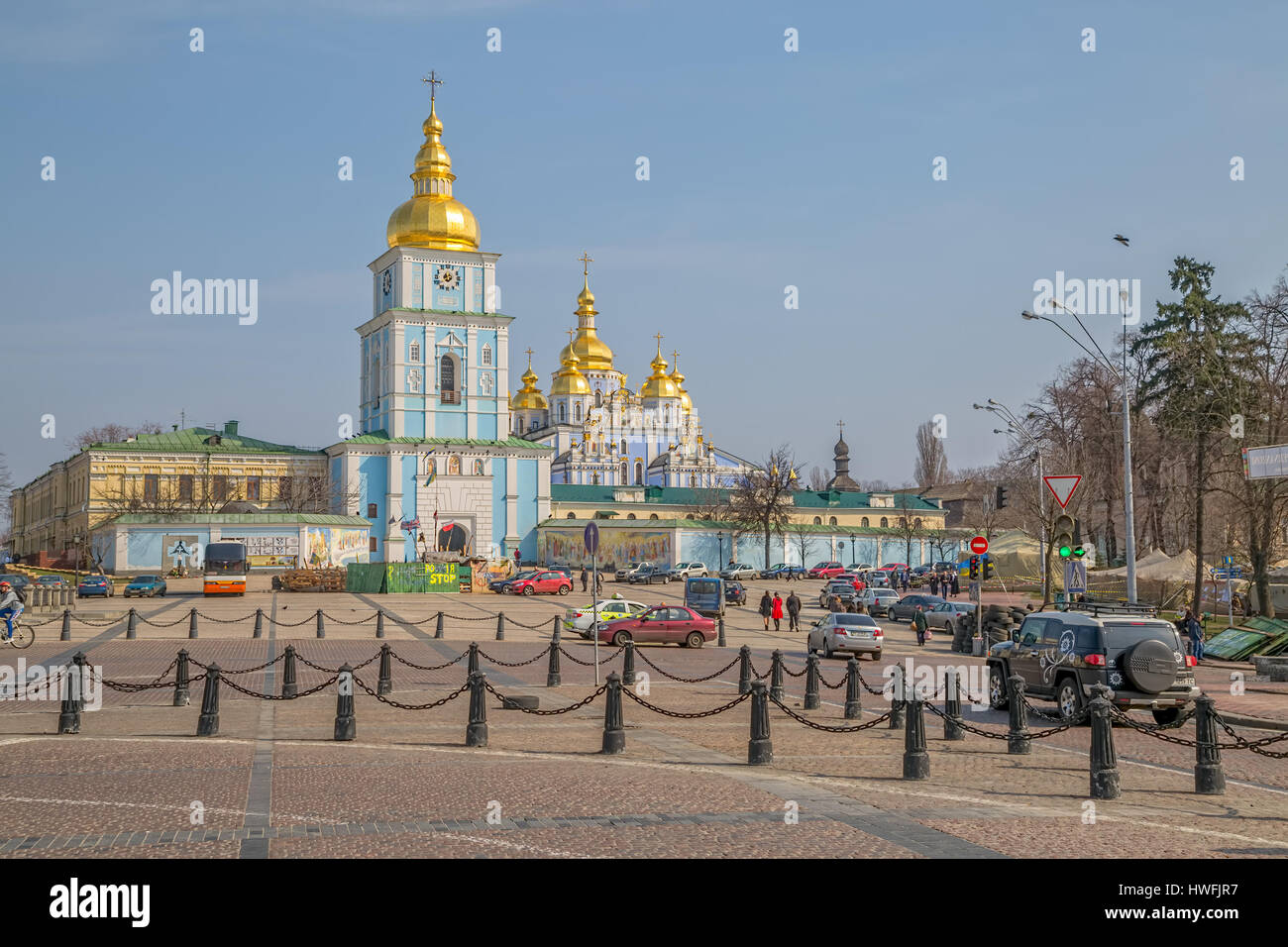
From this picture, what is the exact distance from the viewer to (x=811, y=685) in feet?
66.4

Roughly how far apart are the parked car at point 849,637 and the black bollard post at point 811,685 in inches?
437

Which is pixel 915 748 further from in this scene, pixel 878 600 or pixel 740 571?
pixel 740 571

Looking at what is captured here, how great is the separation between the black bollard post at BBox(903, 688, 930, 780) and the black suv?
5.08 m

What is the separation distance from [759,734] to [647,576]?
5675cm

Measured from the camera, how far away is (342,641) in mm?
32188

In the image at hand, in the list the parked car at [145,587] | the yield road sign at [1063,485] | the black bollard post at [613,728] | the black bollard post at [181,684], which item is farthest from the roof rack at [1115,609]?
the parked car at [145,587]

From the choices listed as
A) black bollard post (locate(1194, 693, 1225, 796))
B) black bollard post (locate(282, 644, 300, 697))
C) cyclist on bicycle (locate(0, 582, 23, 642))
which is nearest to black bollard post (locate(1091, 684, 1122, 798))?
black bollard post (locate(1194, 693, 1225, 796))

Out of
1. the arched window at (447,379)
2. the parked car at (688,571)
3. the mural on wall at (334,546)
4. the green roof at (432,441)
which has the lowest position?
the parked car at (688,571)

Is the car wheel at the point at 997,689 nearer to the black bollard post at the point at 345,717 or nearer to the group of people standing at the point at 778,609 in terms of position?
the black bollard post at the point at 345,717

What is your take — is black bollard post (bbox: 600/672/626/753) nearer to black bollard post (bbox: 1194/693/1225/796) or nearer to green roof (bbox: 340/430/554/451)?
black bollard post (bbox: 1194/693/1225/796)

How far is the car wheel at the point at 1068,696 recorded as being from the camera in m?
17.7

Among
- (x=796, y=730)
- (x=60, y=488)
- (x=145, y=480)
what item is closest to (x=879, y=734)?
(x=796, y=730)
